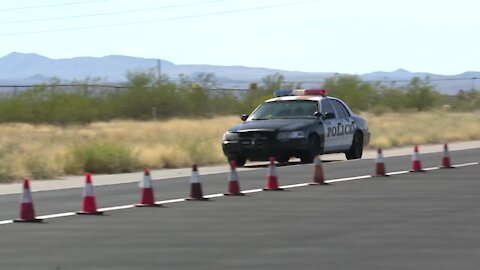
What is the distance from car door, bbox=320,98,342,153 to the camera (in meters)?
31.2

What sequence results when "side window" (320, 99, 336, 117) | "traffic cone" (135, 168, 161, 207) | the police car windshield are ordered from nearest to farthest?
"traffic cone" (135, 168, 161, 207) → the police car windshield → "side window" (320, 99, 336, 117)

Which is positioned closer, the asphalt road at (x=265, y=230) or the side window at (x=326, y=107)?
the asphalt road at (x=265, y=230)

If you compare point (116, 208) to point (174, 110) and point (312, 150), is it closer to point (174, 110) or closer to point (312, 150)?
point (312, 150)

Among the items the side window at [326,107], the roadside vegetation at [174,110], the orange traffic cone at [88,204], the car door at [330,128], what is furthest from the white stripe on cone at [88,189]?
the roadside vegetation at [174,110]

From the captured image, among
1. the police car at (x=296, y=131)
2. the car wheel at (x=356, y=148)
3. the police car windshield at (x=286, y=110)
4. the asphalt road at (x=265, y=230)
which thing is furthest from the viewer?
the car wheel at (x=356, y=148)

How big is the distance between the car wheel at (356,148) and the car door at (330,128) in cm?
114

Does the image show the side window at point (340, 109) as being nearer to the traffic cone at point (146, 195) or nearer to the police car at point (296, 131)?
the police car at point (296, 131)

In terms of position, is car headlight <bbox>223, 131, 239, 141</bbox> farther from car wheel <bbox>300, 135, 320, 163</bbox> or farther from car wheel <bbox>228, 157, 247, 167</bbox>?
car wheel <bbox>300, 135, 320, 163</bbox>

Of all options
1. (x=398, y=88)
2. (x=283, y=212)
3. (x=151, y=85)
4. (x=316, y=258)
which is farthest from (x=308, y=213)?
(x=398, y=88)

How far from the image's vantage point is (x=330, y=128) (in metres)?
31.3

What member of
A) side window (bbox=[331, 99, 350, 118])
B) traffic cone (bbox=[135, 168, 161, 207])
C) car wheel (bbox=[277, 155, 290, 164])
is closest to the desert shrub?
car wheel (bbox=[277, 155, 290, 164])

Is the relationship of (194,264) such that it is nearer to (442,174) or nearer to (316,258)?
(316,258)

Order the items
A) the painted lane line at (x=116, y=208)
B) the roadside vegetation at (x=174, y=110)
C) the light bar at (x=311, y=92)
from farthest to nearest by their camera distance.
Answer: the roadside vegetation at (x=174, y=110) → the light bar at (x=311, y=92) → the painted lane line at (x=116, y=208)

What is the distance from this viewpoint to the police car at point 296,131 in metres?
29.8
